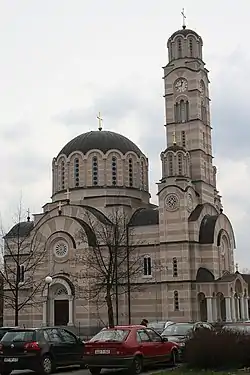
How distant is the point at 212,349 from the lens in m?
17.7

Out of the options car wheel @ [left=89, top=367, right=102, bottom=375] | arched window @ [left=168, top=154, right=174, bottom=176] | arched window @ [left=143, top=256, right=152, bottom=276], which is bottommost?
car wheel @ [left=89, top=367, right=102, bottom=375]

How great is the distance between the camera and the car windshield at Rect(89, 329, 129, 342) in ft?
62.5

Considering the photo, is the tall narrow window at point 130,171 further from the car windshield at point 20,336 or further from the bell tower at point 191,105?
the car windshield at point 20,336

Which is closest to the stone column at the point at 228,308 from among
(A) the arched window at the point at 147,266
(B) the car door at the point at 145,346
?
(A) the arched window at the point at 147,266

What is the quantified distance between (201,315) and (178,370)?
3290cm

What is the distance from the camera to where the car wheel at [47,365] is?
64.7 feet

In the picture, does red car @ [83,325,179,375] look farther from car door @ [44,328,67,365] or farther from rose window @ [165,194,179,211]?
rose window @ [165,194,179,211]

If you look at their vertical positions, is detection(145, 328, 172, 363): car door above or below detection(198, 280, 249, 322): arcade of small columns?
below

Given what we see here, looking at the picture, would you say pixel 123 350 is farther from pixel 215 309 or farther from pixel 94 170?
pixel 94 170

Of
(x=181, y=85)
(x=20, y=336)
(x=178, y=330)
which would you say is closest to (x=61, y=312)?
(x=181, y=85)

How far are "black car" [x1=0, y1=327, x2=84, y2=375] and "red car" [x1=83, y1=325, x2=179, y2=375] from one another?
1.46 m

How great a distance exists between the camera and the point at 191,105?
55.1 meters

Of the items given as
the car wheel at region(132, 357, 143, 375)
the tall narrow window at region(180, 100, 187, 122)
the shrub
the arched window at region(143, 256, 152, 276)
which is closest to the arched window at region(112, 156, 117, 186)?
the tall narrow window at region(180, 100, 187, 122)

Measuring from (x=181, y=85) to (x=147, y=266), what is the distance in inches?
649
